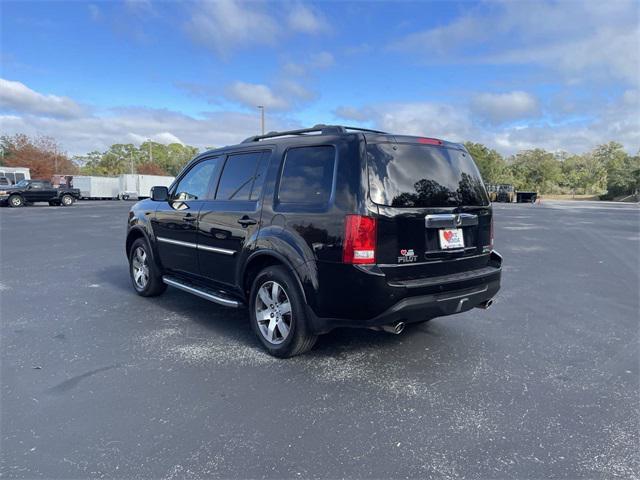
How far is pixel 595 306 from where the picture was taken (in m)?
5.81

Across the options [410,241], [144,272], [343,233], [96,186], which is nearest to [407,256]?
[410,241]

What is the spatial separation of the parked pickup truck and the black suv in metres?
28.2

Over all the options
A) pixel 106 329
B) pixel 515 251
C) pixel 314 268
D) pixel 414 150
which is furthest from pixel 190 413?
pixel 515 251

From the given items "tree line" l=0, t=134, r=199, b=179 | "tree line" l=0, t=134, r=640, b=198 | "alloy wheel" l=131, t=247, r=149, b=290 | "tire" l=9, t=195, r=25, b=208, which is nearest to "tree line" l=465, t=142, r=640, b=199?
"tree line" l=0, t=134, r=640, b=198

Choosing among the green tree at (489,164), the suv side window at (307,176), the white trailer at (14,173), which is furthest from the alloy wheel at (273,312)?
the green tree at (489,164)

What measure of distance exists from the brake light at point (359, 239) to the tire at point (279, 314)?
630mm

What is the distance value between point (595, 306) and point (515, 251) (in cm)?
493

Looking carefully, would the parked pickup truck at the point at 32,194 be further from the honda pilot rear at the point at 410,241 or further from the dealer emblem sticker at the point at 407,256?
the dealer emblem sticker at the point at 407,256

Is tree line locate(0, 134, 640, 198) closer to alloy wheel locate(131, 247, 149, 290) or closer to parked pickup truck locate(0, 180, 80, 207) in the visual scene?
parked pickup truck locate(0, 180, 80, 207)

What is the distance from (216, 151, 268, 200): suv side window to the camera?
425 cm

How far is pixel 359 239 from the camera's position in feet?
10.8

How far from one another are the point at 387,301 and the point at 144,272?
3864 mm

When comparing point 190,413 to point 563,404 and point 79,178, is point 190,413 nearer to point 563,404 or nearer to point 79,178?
point 563,404

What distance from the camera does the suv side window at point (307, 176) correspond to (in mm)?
3571
